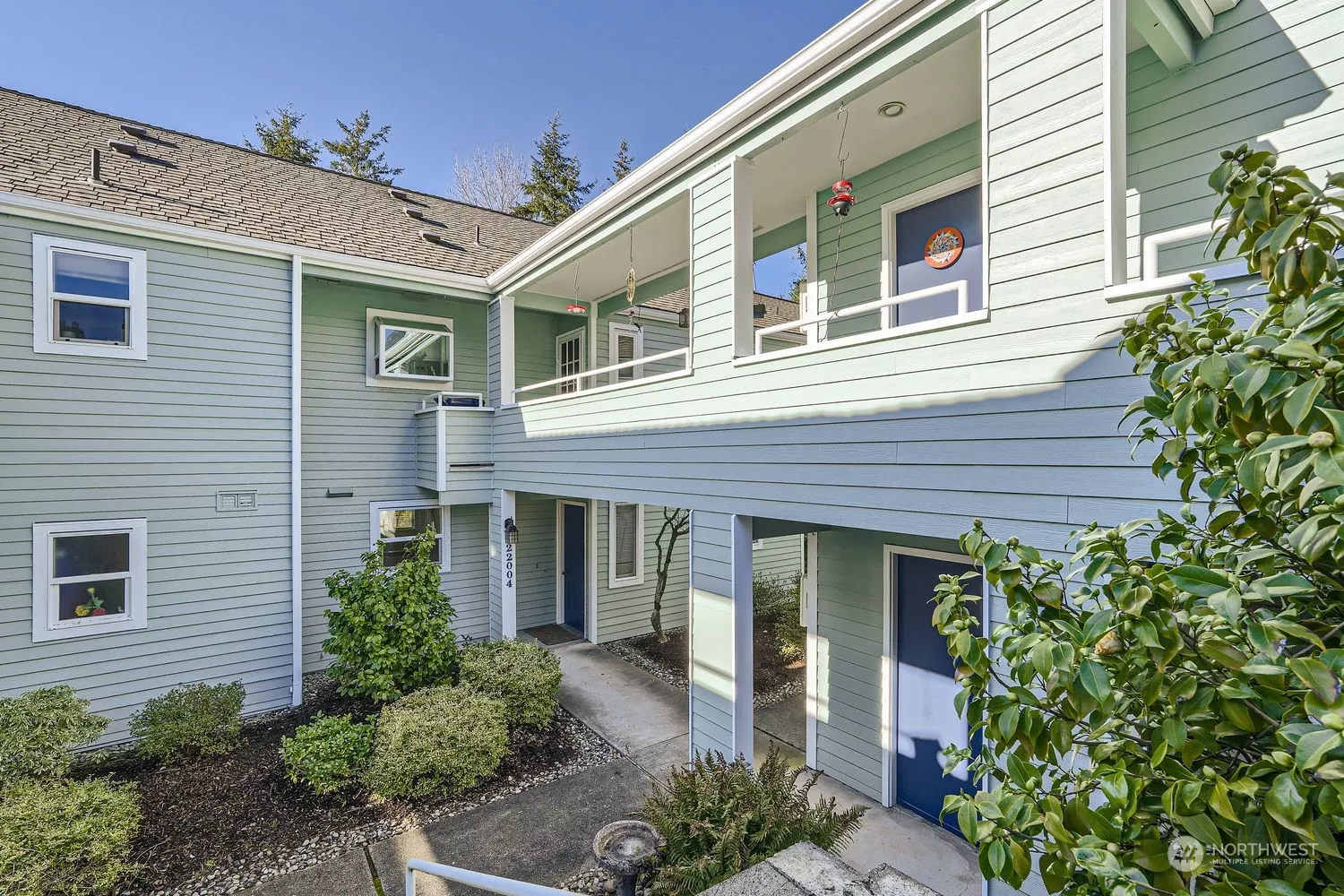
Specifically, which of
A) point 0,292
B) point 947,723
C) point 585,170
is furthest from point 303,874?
point 585,170

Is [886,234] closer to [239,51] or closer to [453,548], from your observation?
[453,548]

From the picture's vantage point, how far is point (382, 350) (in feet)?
29.8

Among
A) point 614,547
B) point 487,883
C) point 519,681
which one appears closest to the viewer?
point 487,883

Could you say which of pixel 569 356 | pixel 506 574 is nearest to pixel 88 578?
pixel 506 574

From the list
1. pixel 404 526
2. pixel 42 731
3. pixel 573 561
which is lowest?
pixel 42 731

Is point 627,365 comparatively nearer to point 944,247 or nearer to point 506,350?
point 944,247

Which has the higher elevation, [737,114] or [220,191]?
[220,191]

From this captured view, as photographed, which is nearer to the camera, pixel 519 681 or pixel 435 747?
pixel 435 747

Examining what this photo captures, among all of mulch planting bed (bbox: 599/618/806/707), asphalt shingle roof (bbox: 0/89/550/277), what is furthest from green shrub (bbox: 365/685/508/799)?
asphalt shingle roof (bbox: 0/89/550/277)

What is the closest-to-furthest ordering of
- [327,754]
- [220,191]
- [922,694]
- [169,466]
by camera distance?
[922,694] < [327,754] < [169,466] < [220,191]

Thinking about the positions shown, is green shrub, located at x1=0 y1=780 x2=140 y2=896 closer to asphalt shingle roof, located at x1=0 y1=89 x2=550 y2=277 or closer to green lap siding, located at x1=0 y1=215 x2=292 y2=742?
green lap siding, located at x1=0 y1=215 x2=292 y2=742

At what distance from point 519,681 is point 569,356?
5984 mm

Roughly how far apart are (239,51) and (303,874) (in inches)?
511

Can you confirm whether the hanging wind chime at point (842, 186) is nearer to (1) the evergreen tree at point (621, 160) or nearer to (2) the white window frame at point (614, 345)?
(2) the white window frame at point (614, 345)
